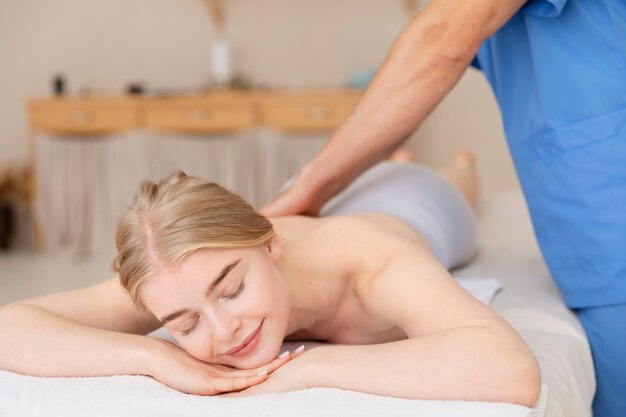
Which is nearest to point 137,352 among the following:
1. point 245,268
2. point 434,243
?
point 245,268

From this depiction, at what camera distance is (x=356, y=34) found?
5316 millimetres

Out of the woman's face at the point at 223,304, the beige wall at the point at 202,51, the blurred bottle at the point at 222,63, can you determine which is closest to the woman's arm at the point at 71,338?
the woman's face at the point at 223,304

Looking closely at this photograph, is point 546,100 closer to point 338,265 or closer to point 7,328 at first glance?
point 338,265

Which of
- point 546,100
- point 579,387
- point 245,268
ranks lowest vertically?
point 579,387

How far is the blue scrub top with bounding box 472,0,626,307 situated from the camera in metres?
1.40

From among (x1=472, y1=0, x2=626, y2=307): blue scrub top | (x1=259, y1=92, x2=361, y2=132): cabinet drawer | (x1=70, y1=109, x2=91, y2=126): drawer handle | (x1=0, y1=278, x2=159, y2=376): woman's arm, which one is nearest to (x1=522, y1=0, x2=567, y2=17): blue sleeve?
(x1=472, y1=0, x2=626, y2=307): blue scrub top

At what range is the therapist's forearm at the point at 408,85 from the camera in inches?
56.2

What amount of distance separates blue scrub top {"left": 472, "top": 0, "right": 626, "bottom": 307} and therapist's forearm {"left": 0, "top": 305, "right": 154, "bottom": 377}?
0.73 metres

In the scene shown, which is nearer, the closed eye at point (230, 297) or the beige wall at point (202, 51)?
the closed eye at point (230, 297)

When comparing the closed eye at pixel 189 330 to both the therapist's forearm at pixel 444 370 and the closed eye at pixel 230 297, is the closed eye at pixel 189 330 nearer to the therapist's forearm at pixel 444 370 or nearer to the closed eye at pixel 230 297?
the closed eye at pixel 230 297

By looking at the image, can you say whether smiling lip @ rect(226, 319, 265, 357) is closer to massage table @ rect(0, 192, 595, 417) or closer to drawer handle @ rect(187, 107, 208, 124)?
massage table @ rect(0, 192, 595, 417)

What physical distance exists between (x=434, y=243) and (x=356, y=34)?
3681 mm

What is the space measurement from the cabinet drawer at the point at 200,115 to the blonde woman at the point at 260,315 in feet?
11.6

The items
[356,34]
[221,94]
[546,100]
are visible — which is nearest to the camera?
[546,100]
